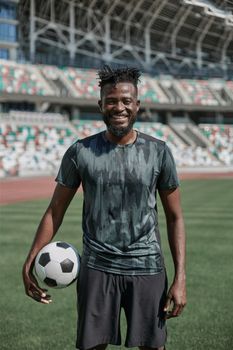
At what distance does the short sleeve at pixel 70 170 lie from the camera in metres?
3.13

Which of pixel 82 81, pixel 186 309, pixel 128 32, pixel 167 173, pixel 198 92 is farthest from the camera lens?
pixel 128 32

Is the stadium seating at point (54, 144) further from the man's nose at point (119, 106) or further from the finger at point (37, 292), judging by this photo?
the man's nose at point (119, 106)

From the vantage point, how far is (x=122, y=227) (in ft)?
9.98

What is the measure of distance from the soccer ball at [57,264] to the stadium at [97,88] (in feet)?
32.6

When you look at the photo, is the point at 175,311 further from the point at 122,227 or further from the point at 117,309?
the point at 122,227

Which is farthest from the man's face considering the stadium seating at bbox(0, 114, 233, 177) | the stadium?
the stadium seating at bbox(0, 114, 233, 177)

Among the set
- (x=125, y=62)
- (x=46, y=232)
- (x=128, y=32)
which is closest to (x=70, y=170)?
(x=46, y=232)

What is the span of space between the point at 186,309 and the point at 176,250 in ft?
10.0

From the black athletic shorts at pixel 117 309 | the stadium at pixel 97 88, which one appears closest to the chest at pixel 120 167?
the black athletic shorts at pixel 117 309

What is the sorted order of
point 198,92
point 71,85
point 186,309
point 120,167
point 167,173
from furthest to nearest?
1. point 198,92
2. point 71,85
3. point 186,309
4. point 167,173
5. point 120,167

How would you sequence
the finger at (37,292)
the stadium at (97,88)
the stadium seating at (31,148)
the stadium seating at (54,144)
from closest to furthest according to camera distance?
the finger at (37,292) < the stadium at (97,88) < the stadium seating at (31,148) < the stadium seating at (54,144)

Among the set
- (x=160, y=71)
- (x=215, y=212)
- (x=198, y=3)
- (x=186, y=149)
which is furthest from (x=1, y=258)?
(x=160, y=71)

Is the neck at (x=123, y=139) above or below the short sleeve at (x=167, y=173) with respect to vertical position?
above

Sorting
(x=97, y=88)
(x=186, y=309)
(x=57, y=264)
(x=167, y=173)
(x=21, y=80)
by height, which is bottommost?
(x=186, y=309)
